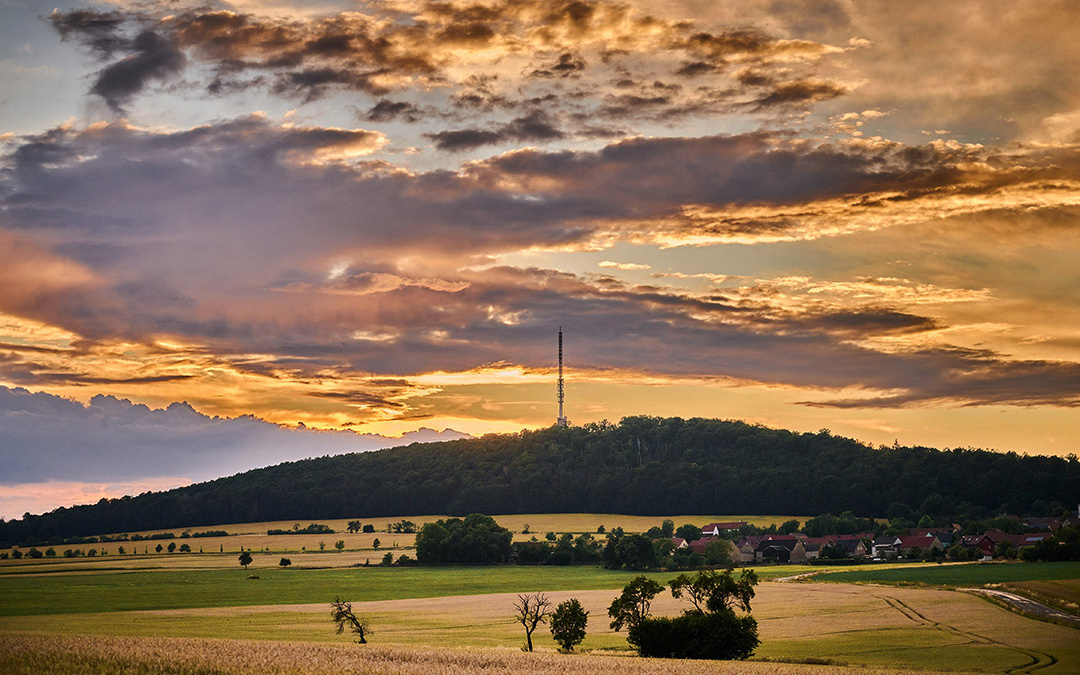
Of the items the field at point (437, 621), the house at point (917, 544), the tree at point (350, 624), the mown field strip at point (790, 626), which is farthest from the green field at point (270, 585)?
the house at point (917, 544)

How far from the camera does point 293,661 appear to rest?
5081cm

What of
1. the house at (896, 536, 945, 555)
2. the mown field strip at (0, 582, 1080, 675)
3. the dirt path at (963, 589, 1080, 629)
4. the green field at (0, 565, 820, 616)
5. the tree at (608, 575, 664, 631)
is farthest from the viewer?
the house at (896, 536, 945, 555)

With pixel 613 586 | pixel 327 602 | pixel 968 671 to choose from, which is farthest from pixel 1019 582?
pixel 327 602

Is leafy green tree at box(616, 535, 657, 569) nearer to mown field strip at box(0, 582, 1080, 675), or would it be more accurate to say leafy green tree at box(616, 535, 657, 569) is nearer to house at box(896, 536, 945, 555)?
mown field strip at box(0, 582, 1080, 675)

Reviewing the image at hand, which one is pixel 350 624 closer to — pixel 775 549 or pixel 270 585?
pixel 270 585

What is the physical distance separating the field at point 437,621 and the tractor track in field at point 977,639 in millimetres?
169

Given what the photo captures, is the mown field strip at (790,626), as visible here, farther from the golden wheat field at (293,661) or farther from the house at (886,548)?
the house at (886,548)

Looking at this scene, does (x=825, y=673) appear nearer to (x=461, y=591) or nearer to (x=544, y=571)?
(x=461, y=591)

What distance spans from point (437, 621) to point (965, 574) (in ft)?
224

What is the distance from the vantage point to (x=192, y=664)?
47.8 meters

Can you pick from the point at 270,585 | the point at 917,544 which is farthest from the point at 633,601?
the point at 917,544

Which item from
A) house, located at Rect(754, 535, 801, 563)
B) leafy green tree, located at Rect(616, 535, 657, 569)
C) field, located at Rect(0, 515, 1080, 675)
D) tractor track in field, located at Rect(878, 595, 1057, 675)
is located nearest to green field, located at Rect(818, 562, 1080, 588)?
field, located at Rect(0, 515, 1080, 675)

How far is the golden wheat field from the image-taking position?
47.4 metres

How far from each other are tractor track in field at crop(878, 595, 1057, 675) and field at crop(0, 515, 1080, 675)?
6.7 inches
